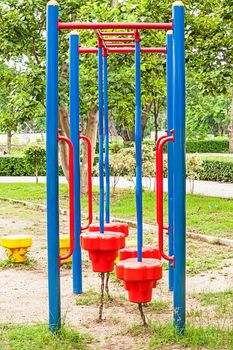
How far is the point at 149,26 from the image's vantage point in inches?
187

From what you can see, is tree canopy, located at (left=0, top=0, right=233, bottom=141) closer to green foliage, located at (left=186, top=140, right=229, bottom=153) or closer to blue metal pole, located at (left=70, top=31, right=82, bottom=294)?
blue metal pole, located at (left=70, top=31, right=82, bottom=294)

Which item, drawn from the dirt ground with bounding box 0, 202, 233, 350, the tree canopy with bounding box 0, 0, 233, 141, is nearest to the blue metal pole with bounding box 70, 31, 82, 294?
the dirt ground with bounding box 0, 202, 233, 350

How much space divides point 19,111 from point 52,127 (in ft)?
28.7

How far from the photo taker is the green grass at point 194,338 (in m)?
Answer: 4.42

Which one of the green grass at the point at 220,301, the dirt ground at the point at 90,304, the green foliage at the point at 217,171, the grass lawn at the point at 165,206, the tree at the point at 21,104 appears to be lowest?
the dirt ground at the point at 90,304

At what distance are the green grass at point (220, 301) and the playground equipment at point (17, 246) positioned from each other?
241cm

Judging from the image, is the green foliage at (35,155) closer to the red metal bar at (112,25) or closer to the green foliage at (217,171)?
the green foliage at (217,171)

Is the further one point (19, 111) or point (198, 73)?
point (19, 111)

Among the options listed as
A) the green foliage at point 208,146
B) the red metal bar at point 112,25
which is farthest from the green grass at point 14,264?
the green foliage at point 208,146

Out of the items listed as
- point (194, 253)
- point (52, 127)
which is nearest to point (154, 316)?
point (52, 127)

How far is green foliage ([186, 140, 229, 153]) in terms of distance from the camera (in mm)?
40044

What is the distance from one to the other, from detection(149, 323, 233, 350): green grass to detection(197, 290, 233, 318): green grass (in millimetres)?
641

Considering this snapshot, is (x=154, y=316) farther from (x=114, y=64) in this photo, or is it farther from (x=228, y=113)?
(x=228, y=113)

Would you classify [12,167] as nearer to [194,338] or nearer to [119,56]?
[119,56]
